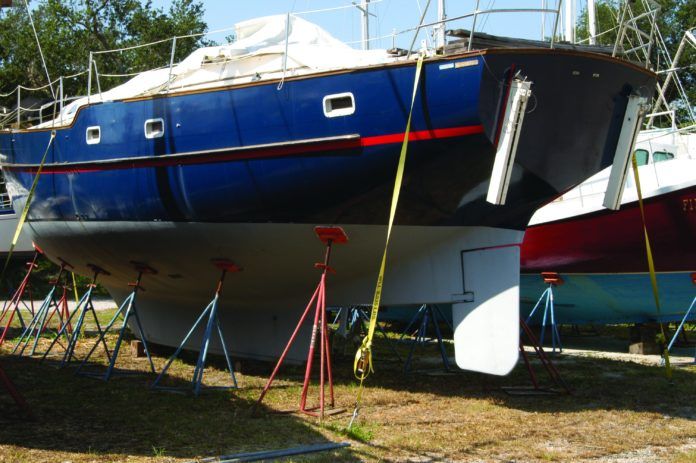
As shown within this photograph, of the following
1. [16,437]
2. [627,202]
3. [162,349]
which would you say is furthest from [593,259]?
[16,437]

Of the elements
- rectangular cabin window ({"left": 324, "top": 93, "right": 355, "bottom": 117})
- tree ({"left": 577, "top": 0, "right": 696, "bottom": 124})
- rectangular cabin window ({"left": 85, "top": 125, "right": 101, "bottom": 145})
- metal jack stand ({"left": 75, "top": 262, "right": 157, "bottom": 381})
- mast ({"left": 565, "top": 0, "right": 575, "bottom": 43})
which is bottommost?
metal jack stand ({"left": 75, "top": 262, "right": 157, "bottom": 381})

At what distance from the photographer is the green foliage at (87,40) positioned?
3331 cm

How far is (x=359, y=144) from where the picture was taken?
25.2 ft

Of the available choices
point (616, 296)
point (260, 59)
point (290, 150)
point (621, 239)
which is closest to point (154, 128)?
point (260, 59)

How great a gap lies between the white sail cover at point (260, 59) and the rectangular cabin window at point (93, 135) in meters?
0.41

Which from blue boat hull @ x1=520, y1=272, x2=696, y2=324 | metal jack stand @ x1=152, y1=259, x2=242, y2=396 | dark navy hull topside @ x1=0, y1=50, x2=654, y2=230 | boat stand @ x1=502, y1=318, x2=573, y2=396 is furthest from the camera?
blue boat hull @ x1=520, y1=272, x2=696, y2=324

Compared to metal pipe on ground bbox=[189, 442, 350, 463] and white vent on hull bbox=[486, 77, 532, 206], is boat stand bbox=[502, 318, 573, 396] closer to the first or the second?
white vent on hull bbox=[486, 77, 532, 206]

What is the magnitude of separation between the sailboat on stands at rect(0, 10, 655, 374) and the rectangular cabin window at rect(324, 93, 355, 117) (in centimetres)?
2

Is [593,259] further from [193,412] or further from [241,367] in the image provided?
[193,412]

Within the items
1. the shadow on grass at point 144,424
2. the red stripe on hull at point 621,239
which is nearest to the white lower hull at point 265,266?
the shadow on grass at point 144,424

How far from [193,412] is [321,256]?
212 centimetres

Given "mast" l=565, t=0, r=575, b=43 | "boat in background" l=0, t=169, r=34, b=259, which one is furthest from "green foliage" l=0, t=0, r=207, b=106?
"mast" l=565, t=0, r=575, b=43

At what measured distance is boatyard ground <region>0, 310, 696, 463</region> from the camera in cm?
595

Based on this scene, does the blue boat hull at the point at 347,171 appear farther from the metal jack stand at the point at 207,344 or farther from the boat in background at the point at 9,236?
the boat in background at the point at 9,236
